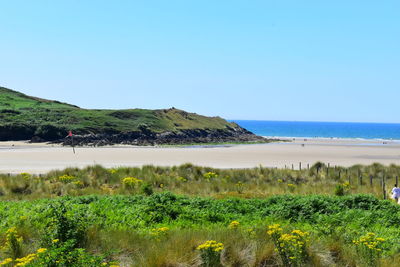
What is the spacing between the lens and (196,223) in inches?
418

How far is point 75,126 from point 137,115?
81.5 ft

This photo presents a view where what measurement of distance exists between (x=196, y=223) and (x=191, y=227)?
2.04ft

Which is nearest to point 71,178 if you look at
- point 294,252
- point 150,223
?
point 150,223

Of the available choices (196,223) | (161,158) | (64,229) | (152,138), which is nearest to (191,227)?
(196,223)

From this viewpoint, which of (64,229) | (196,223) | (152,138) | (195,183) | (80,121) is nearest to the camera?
(64,229)

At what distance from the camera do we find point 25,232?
26.7 ft

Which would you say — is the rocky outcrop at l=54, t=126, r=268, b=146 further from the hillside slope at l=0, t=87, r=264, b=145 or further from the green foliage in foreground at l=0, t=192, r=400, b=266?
the green foliage in foreground at l=0, t=192, r=400, b=266

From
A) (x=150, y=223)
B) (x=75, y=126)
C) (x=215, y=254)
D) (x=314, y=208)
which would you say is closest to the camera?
(x=215, y=254)

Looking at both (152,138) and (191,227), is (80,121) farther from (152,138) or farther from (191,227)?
(191,227)

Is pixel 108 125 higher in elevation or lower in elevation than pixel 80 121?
lower

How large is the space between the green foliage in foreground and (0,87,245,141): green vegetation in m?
68.7

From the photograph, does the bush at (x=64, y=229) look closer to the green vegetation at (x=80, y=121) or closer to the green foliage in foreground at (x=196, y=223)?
the green foliage in foreground at (x=196, y=223)

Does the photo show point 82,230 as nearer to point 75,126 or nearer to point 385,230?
point 385,230

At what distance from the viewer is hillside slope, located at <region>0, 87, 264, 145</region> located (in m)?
76.6
